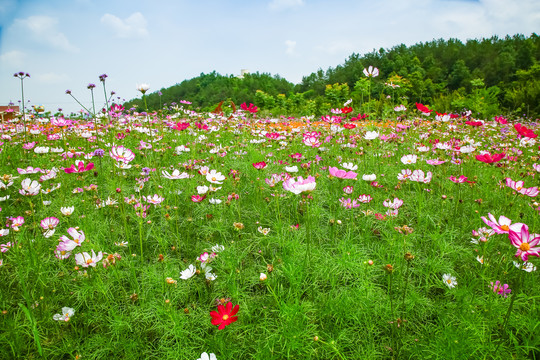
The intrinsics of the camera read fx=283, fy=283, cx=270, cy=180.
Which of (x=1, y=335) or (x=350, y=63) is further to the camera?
(x=350, y=63)

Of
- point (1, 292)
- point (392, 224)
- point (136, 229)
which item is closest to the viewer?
point (1, 292)

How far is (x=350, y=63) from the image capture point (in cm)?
3716

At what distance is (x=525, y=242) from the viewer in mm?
746

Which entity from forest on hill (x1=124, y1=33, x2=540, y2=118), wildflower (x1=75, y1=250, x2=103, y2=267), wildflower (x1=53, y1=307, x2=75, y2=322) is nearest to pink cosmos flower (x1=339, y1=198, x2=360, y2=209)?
wildflower (x1=75, y1=250, x2=103, y2=267)

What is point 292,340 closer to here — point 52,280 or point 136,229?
point 52,280

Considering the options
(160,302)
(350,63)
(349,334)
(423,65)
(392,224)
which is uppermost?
(350,63)

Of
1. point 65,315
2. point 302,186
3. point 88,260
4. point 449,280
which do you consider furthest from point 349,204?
point 65,315

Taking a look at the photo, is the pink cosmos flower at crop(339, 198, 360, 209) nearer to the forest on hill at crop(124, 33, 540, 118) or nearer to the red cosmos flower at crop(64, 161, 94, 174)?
the red cosmos flower at crop(64, 161, 94, 174)

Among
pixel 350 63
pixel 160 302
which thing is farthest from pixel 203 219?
pixel 350 63

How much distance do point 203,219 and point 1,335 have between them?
3.32ft

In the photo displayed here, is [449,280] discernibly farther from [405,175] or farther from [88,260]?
[88,260]

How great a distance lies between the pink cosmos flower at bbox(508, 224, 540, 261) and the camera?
28.4 inches

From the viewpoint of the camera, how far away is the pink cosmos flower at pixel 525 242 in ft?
2.37

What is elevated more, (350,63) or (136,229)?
(350,63)
